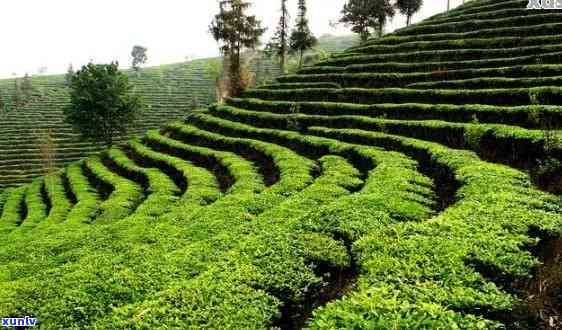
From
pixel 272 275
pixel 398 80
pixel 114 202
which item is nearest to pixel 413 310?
pixel 272 275

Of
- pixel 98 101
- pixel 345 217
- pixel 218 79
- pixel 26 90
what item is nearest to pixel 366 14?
pixel 218 79

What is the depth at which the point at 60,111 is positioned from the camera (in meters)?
86.4

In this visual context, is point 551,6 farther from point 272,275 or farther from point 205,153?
point 272,275

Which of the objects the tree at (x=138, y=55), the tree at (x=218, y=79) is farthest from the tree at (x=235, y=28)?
the tree at (x=138, y=55)

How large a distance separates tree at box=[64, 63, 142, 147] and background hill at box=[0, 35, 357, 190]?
15.9 m

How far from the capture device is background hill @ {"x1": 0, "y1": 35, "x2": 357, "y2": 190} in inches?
2474

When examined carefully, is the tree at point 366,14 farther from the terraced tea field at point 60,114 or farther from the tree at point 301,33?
the terraced tea field at point 60,114

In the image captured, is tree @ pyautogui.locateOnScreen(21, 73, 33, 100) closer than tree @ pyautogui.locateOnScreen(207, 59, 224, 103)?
No

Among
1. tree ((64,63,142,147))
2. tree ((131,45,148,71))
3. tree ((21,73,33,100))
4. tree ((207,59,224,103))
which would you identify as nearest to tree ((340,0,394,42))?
tree ((207,59,224,103))

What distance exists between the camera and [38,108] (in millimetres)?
89062

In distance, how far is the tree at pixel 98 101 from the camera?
4397cm

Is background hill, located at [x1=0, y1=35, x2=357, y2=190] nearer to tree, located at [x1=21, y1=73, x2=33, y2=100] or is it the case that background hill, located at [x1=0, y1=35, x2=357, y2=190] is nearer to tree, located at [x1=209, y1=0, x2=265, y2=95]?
tree, located at [x1=21, y1=73, x2=33, y2=100]

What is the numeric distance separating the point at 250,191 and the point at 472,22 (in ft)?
93.1

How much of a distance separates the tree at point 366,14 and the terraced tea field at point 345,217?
20.7m
